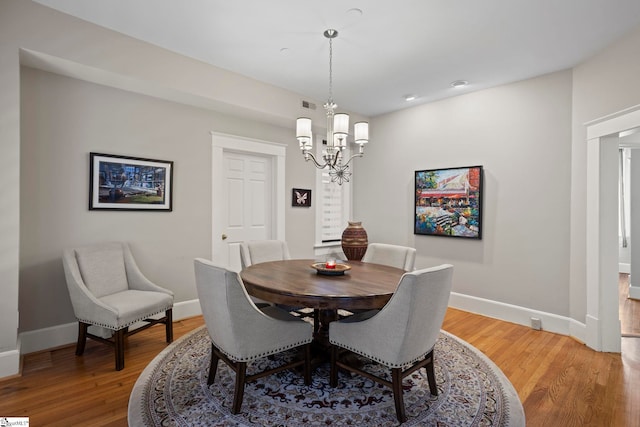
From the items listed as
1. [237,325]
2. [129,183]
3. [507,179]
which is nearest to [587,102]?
Answer: [507,179]

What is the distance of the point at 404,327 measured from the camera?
1.81 metres

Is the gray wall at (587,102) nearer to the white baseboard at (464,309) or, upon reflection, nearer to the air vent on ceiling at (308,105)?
the white baseboard at (464,309)

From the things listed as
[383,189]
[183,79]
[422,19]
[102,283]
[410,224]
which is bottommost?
[102,283]

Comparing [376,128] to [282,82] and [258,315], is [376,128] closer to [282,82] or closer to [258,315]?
[282,82]

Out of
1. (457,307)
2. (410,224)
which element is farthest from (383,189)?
(457,307)

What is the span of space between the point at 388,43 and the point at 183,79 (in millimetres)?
2010

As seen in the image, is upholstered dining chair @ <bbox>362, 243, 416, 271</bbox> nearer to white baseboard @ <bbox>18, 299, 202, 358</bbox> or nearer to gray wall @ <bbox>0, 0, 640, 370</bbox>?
gray wall @ <bbox>0, 0, 640, 370</bbox>

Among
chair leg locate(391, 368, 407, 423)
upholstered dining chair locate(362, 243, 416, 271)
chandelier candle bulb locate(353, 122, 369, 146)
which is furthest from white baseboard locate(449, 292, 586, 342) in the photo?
chandelier candle bulb locate(353, 122, 369, 146)

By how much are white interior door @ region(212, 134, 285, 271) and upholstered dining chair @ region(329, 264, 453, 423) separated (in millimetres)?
2402

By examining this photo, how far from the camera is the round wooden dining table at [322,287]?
2006 millimetres

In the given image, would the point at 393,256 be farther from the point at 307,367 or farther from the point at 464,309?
the point at 464,309

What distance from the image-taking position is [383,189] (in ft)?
16.5

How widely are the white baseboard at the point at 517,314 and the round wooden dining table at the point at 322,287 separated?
6.16 feet

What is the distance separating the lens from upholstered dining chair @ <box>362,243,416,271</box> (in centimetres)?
312
